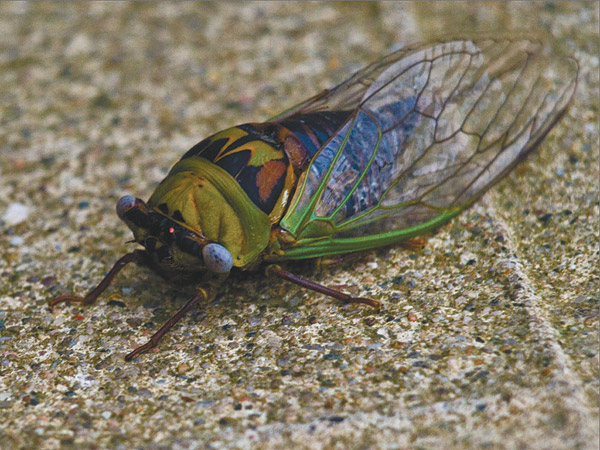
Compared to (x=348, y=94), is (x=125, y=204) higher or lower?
lower

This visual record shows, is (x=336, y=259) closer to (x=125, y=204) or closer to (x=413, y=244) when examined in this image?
(x=413, y=244)

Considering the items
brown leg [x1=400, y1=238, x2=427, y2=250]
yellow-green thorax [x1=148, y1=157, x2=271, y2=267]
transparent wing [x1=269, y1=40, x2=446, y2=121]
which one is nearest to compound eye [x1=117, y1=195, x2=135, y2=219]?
yellow-green thorax [x1=148, y1=157, x2=271, y2=267]

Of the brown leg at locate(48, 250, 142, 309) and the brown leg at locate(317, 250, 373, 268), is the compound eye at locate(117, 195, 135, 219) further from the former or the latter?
the brown leg at locate(317, 250, 373, 268)

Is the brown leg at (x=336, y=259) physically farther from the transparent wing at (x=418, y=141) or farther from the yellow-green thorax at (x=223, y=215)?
the yellow-green thorax at (x=223, y=215)

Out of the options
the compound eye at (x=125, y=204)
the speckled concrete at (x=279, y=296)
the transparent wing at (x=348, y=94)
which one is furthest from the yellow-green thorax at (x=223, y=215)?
the transparent wing at (x=348, y=94)

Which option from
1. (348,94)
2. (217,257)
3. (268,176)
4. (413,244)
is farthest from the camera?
(348,94)

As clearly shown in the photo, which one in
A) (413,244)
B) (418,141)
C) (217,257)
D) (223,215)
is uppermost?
(418,141)

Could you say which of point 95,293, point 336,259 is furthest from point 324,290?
point 95,293
